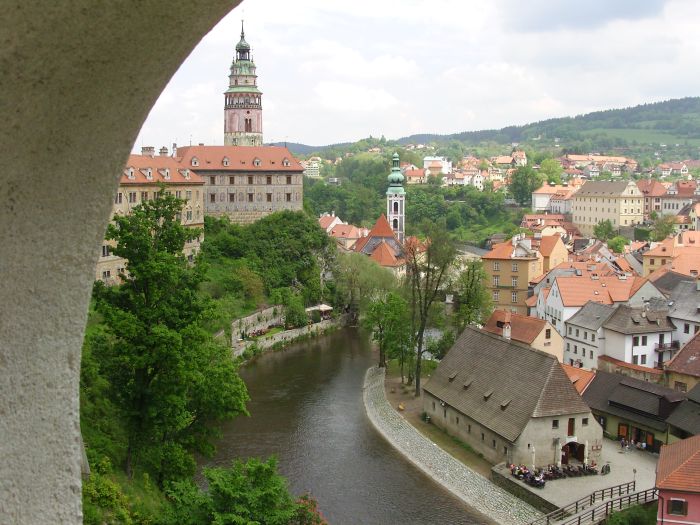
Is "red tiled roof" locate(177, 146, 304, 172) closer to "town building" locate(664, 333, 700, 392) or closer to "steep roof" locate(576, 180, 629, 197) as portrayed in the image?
"town building" locate(664, 333, 700, 392)

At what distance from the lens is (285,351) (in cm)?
3500

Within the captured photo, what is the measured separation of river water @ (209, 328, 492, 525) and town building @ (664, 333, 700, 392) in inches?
388

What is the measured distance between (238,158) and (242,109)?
32.5 feet

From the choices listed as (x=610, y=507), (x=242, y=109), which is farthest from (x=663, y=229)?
(x=610, y=507)

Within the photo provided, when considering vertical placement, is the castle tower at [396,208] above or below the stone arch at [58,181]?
below

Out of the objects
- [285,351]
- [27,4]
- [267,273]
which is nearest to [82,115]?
[27,4]

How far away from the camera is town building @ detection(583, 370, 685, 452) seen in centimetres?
2092

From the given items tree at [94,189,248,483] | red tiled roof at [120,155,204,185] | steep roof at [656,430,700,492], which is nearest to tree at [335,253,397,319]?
red tiled roof at [120,155,204,185]

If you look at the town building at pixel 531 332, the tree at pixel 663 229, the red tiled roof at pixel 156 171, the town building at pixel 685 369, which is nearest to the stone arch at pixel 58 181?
the town building at pixel 685 369

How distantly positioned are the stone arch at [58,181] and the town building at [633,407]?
20.6 meters

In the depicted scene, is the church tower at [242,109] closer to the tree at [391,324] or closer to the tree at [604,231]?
the tree at [391,324]

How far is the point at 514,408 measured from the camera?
2020 centimetres

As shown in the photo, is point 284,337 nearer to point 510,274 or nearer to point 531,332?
point 510,274

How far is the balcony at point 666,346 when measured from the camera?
28.4 meters
